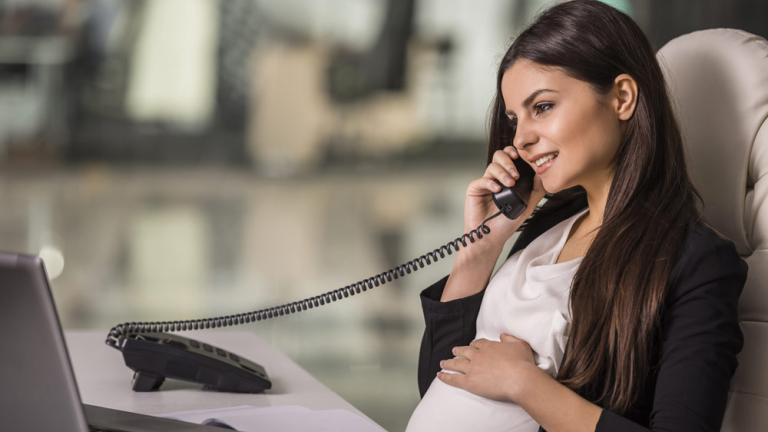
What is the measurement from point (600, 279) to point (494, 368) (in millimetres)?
169

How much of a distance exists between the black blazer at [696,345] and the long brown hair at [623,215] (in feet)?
0.07

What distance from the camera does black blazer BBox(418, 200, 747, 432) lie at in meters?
1.10

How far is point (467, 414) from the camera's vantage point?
125 cm

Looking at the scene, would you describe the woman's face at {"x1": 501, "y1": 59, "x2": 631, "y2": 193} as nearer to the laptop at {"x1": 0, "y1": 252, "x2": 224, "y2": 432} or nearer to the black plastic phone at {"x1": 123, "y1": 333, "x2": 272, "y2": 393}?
the black plastic phone at {"x1": 123, "y1": 333, "x2": 272, "y2": 393}

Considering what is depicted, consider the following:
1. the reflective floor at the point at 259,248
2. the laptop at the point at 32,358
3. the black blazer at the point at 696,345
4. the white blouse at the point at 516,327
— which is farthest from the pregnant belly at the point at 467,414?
the reflective floor at the point at 259,248

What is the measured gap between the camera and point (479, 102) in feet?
39.1

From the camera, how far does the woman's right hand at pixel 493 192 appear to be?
148cm

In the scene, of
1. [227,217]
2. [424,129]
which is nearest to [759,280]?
[227,217]

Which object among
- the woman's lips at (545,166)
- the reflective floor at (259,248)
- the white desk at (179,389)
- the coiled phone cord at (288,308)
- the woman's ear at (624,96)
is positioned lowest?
the reflective floor at (259,248)

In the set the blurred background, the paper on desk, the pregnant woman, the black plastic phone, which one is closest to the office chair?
the pregnant woman

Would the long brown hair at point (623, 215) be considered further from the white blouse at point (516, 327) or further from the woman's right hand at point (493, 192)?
the woman's right hand at point (493, 192)

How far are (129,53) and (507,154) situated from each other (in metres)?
10.5

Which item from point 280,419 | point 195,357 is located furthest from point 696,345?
point 195,357

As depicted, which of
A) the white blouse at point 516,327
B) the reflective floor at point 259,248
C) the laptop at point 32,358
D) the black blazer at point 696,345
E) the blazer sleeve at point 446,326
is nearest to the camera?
the laptop at point 32,358
